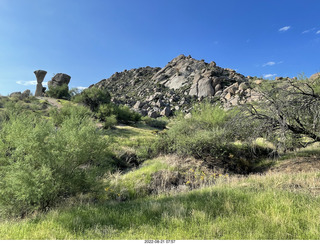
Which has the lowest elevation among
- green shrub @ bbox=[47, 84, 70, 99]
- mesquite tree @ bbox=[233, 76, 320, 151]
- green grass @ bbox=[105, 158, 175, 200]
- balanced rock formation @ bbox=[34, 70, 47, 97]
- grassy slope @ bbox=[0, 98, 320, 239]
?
green grass @ bbox=[105, 158, 175, 200]

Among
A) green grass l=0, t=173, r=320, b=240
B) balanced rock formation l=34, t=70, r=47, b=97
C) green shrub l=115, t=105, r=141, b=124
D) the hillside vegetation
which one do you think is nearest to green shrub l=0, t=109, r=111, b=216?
the hillside vegetation

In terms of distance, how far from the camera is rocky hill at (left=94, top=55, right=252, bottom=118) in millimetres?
63309

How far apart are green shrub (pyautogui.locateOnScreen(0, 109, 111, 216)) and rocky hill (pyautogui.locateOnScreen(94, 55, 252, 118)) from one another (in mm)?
45910

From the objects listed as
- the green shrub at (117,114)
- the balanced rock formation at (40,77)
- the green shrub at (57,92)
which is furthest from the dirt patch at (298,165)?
the balanced rock formation at (40,77)

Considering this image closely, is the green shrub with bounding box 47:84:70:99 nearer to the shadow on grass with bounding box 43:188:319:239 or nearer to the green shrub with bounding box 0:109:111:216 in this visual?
the green shrub with bounding box 0:109:111:216

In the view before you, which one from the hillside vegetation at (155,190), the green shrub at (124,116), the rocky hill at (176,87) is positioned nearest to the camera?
the hillside vegetation at (155,190)

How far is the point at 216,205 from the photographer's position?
416 cm

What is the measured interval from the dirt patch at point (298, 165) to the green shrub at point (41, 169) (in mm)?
9729

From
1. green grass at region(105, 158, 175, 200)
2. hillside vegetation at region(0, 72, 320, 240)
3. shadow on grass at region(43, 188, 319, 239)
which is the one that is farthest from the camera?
green grass at region(105, 158, 175, 200)

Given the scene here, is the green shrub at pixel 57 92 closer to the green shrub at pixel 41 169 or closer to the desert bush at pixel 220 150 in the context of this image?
the desert bush at pixel 220 150

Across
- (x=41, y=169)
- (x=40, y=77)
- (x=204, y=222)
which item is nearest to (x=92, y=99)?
(x=40, y=77)

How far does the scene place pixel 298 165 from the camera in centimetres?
964

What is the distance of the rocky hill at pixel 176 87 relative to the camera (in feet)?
208

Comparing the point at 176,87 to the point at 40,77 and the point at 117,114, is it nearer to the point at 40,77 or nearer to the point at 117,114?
the point at 40,77
